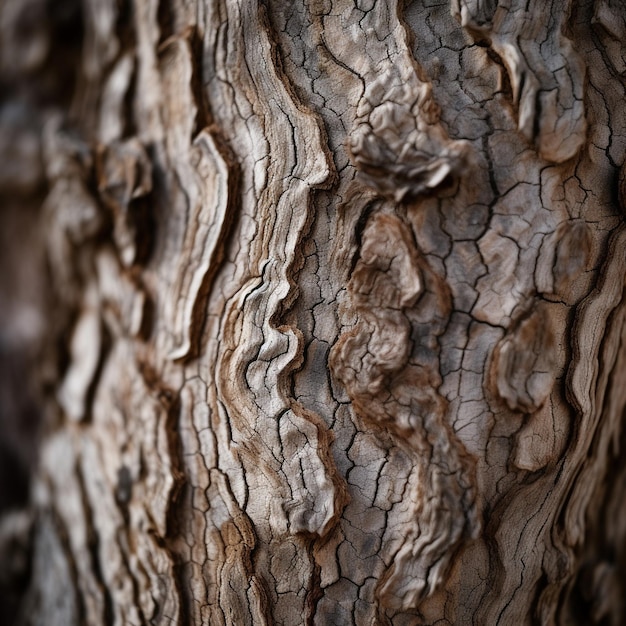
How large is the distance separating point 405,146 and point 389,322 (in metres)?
0.25

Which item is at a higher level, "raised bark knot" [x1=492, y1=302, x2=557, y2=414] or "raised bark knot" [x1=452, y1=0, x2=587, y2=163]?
"raised bark knot" [x1=452, y1=0, x2=587, y2=163]

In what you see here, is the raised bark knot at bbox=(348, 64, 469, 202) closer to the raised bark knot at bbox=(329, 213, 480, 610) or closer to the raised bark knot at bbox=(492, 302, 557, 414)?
the raised bark knot at bbox=(329, 213, 480, 610)

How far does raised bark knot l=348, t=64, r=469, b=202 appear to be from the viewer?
774 mm

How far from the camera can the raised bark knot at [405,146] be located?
2.54 feet

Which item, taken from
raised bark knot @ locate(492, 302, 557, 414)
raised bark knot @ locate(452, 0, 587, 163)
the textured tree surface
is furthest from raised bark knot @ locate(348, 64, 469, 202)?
raised bark knot @ locate(492, 302, 557, 414)

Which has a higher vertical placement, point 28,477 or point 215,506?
point 28,477

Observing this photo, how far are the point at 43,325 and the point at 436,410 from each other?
3.25 feet

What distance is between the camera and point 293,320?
0.86 m

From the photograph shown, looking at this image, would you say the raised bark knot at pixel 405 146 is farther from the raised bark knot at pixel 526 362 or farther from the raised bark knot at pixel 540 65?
the raised bark knot at pixel 526 362

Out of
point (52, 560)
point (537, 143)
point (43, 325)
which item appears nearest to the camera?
point (537, 143)

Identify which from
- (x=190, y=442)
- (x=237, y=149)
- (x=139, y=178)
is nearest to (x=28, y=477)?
(x=190, y=442)

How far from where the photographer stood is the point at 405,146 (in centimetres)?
78

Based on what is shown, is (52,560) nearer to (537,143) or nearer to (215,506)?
(215,506)

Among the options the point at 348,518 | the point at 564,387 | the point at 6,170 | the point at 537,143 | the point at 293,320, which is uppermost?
the point at 6,170
